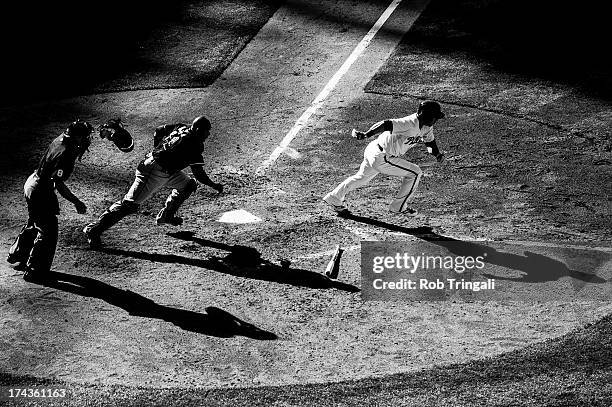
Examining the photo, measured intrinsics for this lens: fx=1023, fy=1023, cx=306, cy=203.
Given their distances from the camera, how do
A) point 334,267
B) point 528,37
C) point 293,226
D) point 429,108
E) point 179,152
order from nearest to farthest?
point 334,267 < point 179,152 < point 429,108 < point 293,226 < point 528,37

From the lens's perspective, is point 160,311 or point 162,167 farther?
point 162,167

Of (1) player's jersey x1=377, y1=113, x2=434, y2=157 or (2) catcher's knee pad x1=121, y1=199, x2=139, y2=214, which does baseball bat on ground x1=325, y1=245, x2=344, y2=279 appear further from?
(2) catcher's knee pad x1=121, y1=199, x2=139, y2=214

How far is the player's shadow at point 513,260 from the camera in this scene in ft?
42.1

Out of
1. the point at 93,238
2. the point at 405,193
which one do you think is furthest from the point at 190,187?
the point at 405,193

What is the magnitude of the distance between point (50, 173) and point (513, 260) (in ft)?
19.6

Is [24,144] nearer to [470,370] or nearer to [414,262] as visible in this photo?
[414,262]

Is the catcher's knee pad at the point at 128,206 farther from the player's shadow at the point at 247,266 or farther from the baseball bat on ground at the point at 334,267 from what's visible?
the baseball bat on ground at the point at 334,267

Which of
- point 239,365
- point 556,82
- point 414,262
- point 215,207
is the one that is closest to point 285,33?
point 556,82

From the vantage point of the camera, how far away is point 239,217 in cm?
1443

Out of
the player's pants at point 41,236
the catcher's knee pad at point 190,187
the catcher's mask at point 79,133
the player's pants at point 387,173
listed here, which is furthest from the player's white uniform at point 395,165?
the player's pants at point 41,236

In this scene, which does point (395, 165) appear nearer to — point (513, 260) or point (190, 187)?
point (513, 260)

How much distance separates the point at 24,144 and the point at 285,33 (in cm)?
624

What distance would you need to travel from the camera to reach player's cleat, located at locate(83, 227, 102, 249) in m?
13.5

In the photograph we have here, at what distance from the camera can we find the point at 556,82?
60.6 feet
